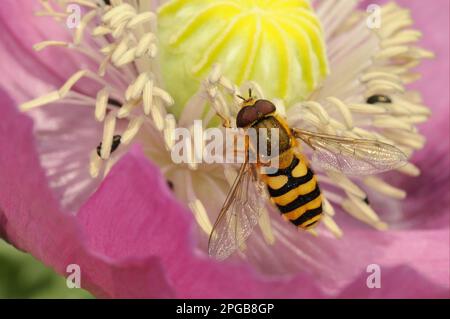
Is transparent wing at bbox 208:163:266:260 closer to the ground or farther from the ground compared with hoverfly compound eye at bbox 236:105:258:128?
closer to the ground

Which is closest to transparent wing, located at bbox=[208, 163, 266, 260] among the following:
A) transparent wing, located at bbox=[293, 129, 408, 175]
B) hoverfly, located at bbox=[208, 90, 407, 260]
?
hoverfly, located at bbox=[208, 90, 407, 260]

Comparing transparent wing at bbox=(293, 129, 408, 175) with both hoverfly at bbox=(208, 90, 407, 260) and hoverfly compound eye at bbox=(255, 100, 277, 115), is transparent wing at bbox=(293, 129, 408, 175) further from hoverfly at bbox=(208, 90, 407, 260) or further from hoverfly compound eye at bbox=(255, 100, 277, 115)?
hoverfly compound eye at bbox=(255, 100, 277, 115)

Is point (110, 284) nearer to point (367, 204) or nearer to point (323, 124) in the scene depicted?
point (323, 124)

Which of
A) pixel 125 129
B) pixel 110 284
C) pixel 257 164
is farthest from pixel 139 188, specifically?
pixel 125 129

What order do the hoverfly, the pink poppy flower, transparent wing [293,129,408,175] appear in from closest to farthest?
1. the pink poppy flower
2. the hoverfly
3. transparent wing [293,129,408,175]

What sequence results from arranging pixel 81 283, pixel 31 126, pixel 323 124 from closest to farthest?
pixel 31 126 < pixel 81 283 < pixel 323 124

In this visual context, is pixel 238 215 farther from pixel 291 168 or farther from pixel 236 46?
pixel 236 46

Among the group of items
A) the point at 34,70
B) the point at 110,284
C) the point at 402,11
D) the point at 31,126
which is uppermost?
the point at 402,11
